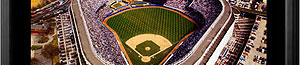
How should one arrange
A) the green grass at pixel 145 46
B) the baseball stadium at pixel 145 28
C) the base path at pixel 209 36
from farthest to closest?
the green grass at pixel 145 46 < the baseball stadium at pixel 145 28 < the base path at pixel 209 36

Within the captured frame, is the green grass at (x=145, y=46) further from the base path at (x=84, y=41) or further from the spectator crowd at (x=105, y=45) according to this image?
the base path at (x=84, y=41)

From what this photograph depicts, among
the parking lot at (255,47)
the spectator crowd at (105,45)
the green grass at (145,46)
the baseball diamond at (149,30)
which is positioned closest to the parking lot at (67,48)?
the spectator crowd at (105,45)

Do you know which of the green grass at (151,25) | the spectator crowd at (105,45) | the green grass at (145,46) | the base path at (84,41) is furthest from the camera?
the green grass at (151,25)

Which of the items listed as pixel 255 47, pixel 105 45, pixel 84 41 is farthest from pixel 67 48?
pixel 255 47

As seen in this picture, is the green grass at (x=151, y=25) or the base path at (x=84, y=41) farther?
the green grass at (x=151, y=25)

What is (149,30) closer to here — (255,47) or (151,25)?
(151,25)
